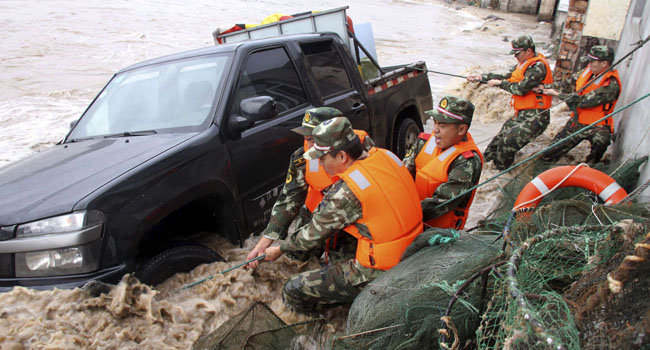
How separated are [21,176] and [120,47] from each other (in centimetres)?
1369

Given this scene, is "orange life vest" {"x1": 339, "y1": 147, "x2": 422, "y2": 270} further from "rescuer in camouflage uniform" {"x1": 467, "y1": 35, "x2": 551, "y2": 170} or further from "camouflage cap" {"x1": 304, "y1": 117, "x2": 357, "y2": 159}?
"rescuer in camouflage uniform" {"x1": 467, "y1": 35, "x2": 551, "y2": 170}

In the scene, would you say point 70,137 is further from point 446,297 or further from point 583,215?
point 583,215

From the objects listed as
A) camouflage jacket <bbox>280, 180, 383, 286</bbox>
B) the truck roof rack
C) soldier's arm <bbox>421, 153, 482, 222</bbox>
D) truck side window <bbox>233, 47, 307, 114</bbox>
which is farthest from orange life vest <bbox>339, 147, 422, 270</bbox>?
the truck roof rack

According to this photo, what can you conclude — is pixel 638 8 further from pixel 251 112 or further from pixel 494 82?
pixel 251 112

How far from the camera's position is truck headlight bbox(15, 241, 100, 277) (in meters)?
2.29

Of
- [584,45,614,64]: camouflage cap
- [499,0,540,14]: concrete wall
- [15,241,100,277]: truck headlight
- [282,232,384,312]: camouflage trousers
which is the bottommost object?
[282,232,384,312]: camouflage trousers

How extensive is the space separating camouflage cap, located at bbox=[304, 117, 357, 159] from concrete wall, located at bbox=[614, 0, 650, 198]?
→ 2151 millimetres

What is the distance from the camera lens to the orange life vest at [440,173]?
3.25 m

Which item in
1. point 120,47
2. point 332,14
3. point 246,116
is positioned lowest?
point 120,47

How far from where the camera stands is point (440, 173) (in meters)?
3.25

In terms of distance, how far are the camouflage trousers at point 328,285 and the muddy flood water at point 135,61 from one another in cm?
15

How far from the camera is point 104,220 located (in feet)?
7.68

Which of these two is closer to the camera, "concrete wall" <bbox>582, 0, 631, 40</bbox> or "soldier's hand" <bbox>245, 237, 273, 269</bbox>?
"soldier's hand" <bbox>245, 237, 273, 269</bbox>

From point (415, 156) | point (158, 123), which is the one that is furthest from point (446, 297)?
point (158, 123)
